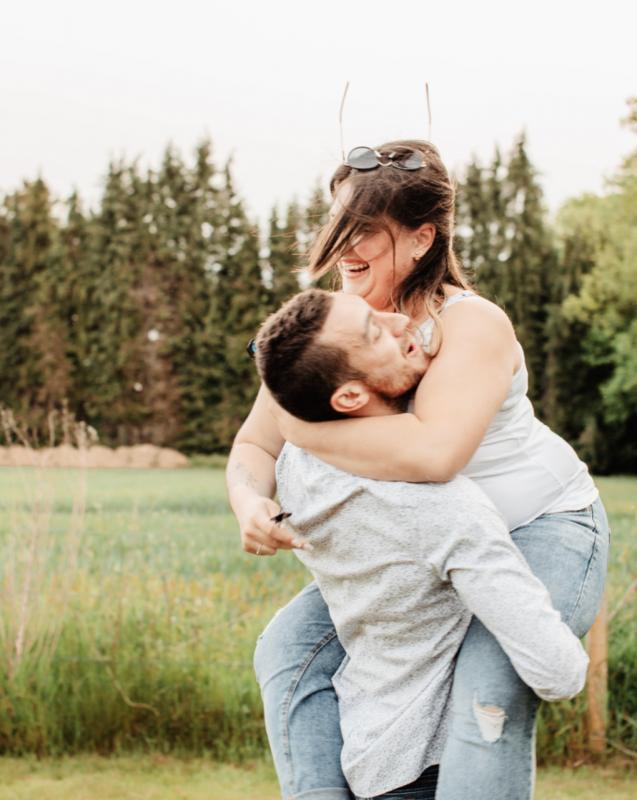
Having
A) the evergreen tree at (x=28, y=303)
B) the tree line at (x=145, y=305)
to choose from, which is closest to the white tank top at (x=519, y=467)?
the tree line at (x=145, y=305)

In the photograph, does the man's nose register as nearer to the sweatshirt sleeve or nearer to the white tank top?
the white tank top

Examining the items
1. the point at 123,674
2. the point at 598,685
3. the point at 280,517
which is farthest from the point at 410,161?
the point at 123,674

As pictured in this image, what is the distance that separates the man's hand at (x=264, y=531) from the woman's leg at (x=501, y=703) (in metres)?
0.34

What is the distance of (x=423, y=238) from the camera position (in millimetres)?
1939

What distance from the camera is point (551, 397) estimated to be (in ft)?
72.6

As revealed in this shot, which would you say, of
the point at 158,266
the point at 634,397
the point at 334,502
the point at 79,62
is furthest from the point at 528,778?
the point at 634,397

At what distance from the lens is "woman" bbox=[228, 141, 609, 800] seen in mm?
1660

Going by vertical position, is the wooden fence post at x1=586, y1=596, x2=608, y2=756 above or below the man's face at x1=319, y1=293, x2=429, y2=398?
below

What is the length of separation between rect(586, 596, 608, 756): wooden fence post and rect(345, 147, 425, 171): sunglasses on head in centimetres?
260

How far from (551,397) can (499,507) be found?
2089 centimetres

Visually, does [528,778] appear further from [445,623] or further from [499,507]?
[499,507]

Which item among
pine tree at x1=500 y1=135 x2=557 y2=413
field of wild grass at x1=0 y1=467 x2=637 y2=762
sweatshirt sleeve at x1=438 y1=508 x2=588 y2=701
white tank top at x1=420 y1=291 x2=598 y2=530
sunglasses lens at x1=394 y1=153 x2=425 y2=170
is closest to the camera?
sweatshirt sleeve at x1=438 y1=508 x2=588 y2=701

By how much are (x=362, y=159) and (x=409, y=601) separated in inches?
32.8

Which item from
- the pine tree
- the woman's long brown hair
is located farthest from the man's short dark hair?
the pine tree
